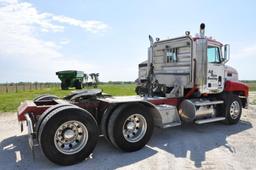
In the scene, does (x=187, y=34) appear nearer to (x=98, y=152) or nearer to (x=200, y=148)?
(x=200, y=148)

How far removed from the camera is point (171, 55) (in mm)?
7547

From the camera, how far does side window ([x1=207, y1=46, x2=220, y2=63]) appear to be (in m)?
7.21

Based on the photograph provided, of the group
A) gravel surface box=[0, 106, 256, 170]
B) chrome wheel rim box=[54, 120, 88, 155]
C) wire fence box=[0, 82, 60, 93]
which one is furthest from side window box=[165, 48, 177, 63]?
wire fence box=[0, 82, 60, 93]

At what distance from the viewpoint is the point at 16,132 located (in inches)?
255

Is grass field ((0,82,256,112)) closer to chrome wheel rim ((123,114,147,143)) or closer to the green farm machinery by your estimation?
the green farm machinery

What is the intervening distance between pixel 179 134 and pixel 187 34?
9.88 feet

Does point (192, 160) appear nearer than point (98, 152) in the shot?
Yes

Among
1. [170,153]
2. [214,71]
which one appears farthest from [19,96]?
[170,153]

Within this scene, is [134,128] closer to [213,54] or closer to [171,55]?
[171,55]

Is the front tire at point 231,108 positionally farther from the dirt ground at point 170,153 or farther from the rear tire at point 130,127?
the rear tire at point 130,127

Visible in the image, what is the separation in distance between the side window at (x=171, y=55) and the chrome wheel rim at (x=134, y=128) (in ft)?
9.78

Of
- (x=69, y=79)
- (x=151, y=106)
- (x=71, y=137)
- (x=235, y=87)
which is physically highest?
(x=69, y=79)

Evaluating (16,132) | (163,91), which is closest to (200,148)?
(163,91)

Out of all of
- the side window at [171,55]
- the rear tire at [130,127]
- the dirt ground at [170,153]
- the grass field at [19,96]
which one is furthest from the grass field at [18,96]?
the side window at [171,55]
